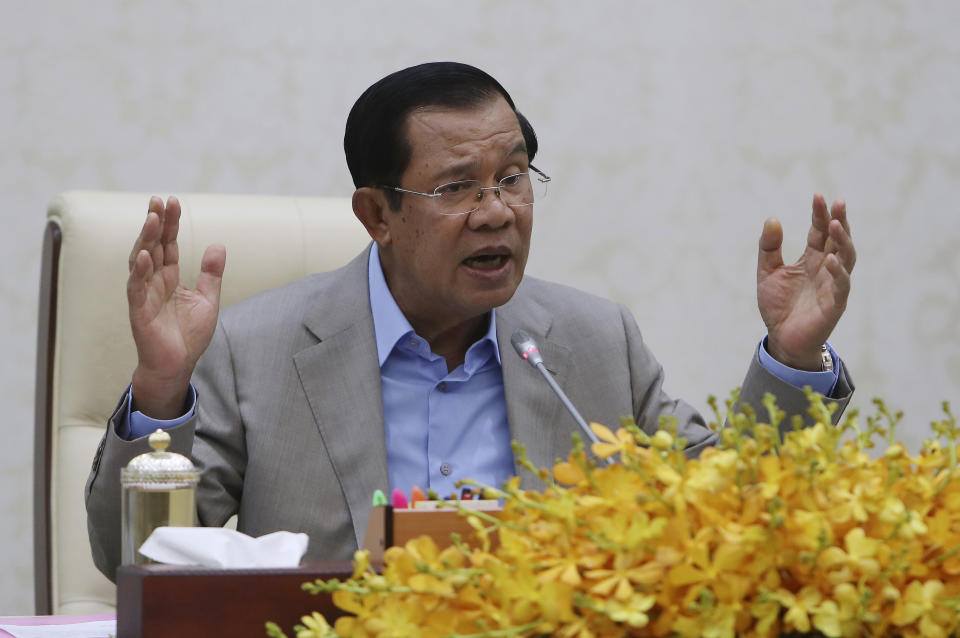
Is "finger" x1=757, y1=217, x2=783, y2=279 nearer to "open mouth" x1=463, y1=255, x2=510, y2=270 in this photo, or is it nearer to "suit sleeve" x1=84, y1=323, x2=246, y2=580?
"open mouth" x1=463, y1=255, x2=510, y2=270

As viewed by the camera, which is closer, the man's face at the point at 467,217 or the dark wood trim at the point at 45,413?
the man's face at the point at 467,217

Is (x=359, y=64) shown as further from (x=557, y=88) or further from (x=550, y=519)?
(x=550, y=519)

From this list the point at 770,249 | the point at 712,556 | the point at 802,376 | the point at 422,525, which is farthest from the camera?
the point at 770,249

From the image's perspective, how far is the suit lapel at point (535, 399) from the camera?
1.95 meters

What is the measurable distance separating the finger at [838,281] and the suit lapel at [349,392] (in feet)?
2.31

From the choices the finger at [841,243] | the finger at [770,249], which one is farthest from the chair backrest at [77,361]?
the finger at [841,243]

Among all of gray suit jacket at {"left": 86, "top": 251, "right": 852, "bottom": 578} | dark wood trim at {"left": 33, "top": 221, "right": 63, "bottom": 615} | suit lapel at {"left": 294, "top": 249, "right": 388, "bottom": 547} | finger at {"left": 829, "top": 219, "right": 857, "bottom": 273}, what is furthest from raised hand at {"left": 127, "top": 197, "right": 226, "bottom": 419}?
finger at {"left": 829, "top": 219, "right": 857, "bottom": 273}

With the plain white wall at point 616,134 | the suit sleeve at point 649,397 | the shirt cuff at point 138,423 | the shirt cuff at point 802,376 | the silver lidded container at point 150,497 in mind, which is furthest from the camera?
the plain white wall at point 616,134

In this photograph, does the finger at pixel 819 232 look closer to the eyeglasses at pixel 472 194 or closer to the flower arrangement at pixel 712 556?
the eyeglasses at pixel 472 194

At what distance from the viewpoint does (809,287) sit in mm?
1771

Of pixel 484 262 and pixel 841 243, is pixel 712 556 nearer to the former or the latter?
pixel 841 243

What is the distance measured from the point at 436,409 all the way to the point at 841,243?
680 mm

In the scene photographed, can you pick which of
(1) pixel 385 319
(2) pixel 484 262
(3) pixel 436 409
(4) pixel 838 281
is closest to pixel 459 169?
(2) pixel 484 262

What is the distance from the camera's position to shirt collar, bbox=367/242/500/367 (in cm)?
199
